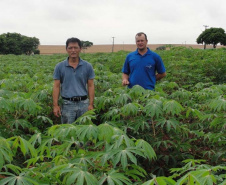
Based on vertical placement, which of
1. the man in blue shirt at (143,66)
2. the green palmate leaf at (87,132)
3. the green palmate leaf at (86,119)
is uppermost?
the man in blue shirt at (143,66)

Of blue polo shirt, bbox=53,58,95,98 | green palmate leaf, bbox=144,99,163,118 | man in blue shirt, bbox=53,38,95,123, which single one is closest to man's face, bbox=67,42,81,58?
man in blue shirt, bbox=53,38,95,123

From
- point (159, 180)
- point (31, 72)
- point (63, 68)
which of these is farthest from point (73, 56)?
point (31, 72)

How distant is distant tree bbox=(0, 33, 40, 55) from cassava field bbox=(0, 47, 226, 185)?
4793cm

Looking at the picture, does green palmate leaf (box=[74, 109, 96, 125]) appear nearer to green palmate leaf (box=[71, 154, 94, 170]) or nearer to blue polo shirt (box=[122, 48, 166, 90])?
green palmate leaf (box=[71, 154, 94, 170])

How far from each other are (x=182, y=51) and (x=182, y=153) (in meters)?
8.55

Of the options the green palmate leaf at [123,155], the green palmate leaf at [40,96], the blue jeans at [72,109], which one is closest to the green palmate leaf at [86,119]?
the green palmate leaf at [123,155]

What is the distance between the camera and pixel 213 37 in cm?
3903

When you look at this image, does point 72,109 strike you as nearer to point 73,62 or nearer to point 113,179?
point 73,62

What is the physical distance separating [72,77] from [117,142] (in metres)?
1.75

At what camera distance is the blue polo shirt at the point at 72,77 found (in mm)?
3352

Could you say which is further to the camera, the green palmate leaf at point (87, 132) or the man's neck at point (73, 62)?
the man's neck at point (73, 62)

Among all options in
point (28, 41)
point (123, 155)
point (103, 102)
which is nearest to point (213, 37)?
point (28, 41)

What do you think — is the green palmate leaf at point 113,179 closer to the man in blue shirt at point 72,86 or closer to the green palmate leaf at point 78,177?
the green palmate leaf at point 78,177

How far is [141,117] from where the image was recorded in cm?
285
